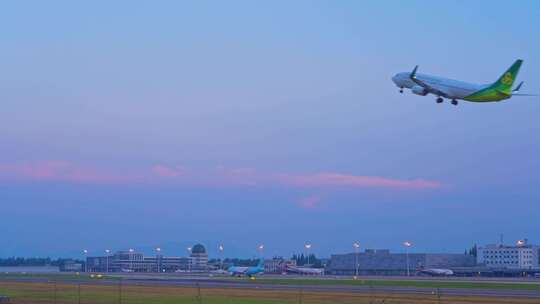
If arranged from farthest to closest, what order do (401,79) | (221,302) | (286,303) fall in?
(401,79), (221,302), (286,303)

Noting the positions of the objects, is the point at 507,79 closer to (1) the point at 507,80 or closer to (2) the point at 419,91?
(1) the point at 507,80

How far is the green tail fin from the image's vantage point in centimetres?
7144

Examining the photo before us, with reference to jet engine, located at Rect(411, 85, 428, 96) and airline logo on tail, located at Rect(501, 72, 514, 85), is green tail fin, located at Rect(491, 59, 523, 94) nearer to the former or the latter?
airline logo on tail, located at Rect(501, 72, 514, 85)

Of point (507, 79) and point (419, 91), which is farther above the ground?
point (507, 79)

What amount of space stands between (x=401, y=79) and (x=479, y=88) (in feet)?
34.1

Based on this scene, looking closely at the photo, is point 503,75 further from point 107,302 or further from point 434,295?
point 107,302

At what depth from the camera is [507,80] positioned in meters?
72.8

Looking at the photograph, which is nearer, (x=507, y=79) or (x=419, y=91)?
(x=507, y=79)

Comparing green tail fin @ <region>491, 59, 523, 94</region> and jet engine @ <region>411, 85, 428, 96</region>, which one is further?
jet engine @ <region>411, 85, 428, 96</region>

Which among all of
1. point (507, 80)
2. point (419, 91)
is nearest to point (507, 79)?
point (507, 80)

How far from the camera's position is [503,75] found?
239 ft

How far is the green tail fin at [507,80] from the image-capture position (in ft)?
234

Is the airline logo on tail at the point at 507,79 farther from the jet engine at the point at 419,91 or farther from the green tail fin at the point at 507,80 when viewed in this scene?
the jet engine at the point at 419,91

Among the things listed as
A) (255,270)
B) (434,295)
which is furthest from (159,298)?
(255,270)
